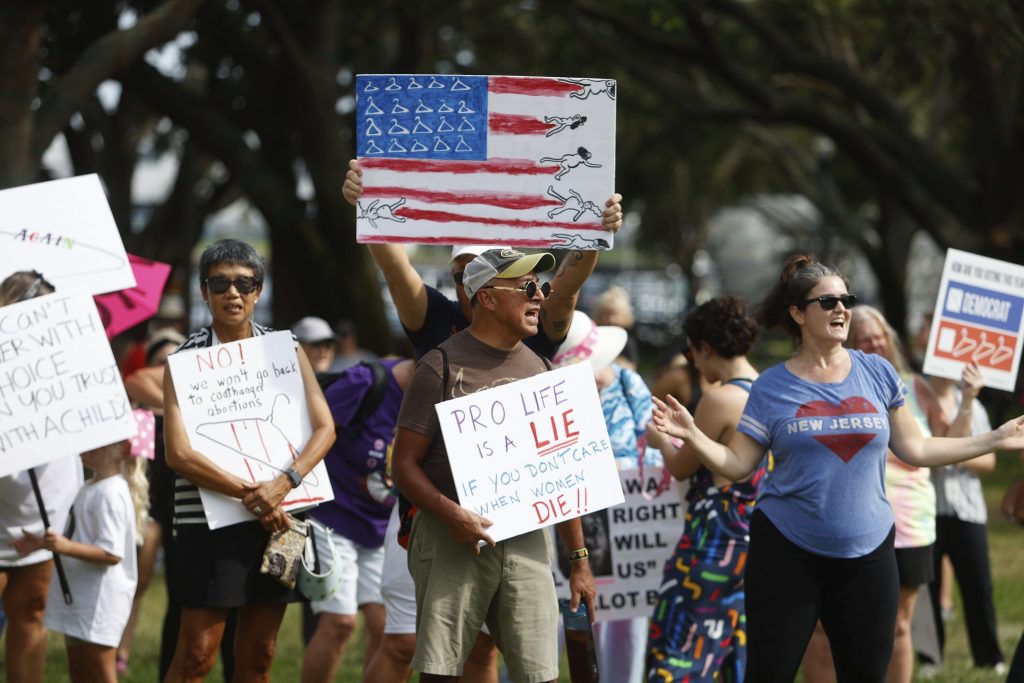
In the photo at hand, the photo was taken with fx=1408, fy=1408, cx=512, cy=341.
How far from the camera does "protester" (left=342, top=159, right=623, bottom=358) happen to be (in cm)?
503

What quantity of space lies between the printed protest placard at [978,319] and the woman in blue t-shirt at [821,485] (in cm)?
111

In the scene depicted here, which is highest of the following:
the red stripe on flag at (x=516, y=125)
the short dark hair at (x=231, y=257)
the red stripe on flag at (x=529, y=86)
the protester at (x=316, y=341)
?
the red stripe on flag at (x=529, y=86)

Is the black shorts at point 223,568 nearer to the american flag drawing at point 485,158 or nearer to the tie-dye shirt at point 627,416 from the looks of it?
the american flag drawing at point 485,158

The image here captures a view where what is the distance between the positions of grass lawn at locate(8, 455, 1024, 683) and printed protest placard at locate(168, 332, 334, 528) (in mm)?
2497

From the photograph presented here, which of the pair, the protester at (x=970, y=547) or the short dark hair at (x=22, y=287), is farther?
the protester at (x=970, y=547)

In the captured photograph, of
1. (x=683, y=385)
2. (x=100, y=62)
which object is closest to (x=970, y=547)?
(x=683, y=385)

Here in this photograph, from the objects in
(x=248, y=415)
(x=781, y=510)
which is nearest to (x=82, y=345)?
(x=248, y=415)

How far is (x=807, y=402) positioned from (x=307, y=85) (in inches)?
439

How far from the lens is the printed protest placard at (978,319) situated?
6.34m

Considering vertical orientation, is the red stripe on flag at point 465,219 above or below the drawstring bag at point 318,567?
above

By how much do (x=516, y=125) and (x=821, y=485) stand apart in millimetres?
1702

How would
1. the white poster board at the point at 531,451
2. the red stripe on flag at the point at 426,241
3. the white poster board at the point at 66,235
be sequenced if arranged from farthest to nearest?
1. the white poster board at the point at 66,235
2. the red stripe on flag at the point at 426,241
3. the white poster board at the point at 531,451

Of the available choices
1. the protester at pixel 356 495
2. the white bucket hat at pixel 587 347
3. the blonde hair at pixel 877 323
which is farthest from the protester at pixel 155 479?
the blonde hair at pixel 877 323

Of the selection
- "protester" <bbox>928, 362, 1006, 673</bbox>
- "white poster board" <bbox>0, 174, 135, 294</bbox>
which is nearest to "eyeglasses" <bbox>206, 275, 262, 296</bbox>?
"white poster board" <bbox>0, 174, 135, 294</bbox>
